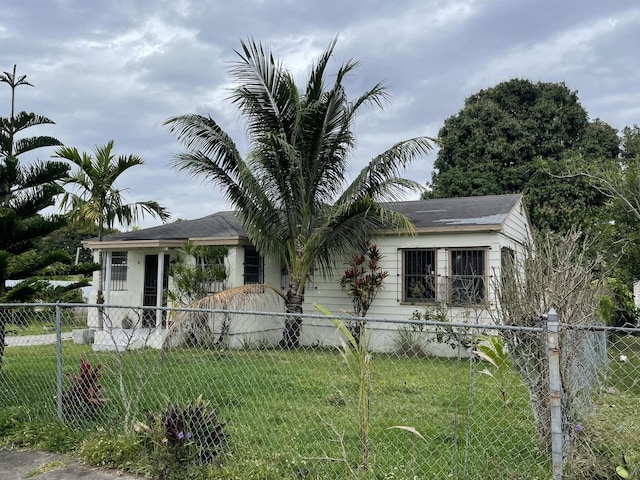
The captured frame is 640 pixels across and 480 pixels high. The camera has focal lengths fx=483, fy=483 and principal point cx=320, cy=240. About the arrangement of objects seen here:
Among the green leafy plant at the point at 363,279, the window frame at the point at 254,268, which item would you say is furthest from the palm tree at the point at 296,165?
the window frame at the point at 254,268

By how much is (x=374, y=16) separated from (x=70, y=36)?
5214 millimetres

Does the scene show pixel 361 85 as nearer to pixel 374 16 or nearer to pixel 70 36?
pixel 374 16

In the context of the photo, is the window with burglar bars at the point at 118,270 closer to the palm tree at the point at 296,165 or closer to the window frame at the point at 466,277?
the palm tree at the point at 296,165

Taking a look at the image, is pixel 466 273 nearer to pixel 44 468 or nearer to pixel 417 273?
pixel 417 273

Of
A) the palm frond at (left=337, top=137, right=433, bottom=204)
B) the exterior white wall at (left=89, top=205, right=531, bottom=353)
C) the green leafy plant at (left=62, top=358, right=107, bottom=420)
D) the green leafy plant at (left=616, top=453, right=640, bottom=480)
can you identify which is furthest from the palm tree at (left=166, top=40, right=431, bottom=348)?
the green leafy plant at (left=616, top=453, right=640, bottom=480)

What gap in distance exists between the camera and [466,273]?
34.6 feet

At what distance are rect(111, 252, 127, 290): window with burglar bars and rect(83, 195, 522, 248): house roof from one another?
0.55 metres

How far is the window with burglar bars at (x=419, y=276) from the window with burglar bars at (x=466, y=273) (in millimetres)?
464

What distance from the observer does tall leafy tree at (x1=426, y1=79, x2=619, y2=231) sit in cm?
2203

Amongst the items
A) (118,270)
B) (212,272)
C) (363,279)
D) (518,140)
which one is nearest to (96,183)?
(118,270)

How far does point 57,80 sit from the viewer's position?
395 inches

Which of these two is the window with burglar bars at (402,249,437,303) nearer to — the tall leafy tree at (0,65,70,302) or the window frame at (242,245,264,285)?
the window frame at (242,245,264,285)

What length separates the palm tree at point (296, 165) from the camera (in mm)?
10430

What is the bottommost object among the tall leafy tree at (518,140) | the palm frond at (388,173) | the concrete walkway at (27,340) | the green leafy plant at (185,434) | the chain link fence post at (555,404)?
the concrete walkway at (27,340)
